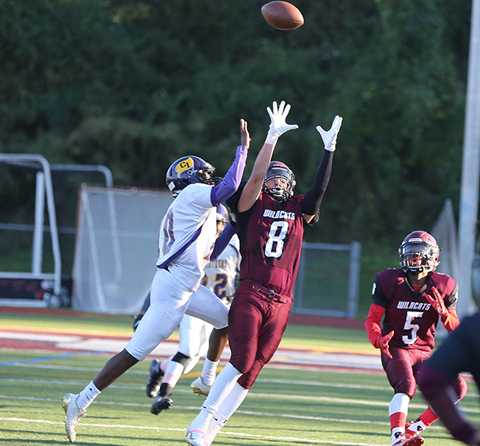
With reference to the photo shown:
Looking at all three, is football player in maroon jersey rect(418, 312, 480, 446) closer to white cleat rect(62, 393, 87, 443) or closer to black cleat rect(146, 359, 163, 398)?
white cleat rect(62, 393, 87, 443)

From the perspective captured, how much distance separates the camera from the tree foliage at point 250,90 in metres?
25.0

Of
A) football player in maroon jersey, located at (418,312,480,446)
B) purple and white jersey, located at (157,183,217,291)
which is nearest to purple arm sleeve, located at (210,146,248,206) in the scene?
purple and white jersey, located at (157,183,217,291)

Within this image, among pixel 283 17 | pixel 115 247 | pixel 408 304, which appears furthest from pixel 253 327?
pixel 115 247

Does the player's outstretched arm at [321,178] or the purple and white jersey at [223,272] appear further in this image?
the purple and white jersey at [223,272]

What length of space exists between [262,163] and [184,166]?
0.99 metres

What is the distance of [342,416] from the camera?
6.73 m

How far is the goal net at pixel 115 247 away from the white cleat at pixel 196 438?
44.7ft

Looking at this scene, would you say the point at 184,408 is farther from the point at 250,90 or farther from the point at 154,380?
the point at 250,90

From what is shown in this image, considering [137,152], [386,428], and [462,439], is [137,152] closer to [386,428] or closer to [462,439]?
[386,428]

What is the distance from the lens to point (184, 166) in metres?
5.59

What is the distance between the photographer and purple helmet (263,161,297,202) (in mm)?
5129

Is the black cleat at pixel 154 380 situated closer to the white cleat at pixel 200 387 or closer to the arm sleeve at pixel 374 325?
the white cleat at pixel 200 387

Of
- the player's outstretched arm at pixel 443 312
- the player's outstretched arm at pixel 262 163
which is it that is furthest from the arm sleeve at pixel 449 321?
the player's outstretched arm at pixel 262 163

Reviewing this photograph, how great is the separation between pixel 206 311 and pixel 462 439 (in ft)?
9.81
